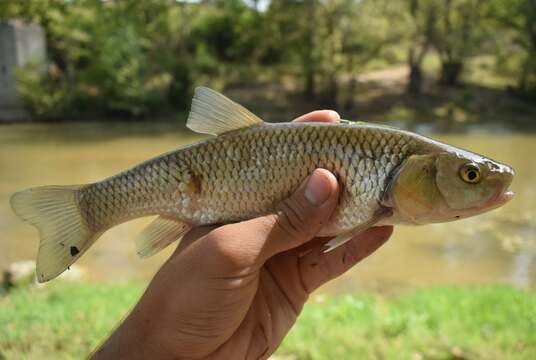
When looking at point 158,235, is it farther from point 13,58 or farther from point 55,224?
point 13,58

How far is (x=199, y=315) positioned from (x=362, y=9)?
2495 centimetres

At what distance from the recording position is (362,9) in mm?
25031

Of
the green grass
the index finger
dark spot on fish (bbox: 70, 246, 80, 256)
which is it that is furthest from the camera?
the green grass

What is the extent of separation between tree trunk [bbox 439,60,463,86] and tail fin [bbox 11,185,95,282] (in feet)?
98.3

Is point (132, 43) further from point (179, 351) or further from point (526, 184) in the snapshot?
point (179, 351)

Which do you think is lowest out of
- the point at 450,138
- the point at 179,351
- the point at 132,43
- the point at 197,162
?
the point at 450,138

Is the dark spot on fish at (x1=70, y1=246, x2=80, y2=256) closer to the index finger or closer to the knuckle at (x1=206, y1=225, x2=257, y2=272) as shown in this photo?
the knuckle at (x1=206, y1=225, x2=257, y2=272)

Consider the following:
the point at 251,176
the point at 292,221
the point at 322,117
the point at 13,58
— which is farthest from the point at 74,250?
the point at 13,58

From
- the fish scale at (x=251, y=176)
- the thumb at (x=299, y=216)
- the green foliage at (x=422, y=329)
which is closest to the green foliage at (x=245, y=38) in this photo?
the green foliage at (x=422, y=329)

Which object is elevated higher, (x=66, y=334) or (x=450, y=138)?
(x=66, y=334)

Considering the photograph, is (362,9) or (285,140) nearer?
(285,140)

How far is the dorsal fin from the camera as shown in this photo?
238 cm

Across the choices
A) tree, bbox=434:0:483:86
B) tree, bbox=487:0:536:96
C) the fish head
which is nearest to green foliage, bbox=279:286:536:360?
the fish head

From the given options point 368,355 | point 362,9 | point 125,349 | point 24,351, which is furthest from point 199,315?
point 362,9
